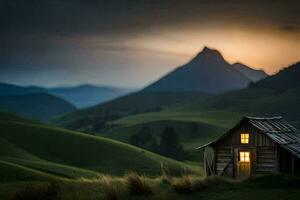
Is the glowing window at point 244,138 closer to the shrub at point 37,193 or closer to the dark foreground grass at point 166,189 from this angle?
the dark foreground grass at point 166,189

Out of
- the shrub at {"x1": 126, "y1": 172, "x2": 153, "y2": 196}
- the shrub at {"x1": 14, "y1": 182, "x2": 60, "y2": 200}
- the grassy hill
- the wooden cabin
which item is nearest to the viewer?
the shrub at {"x1": 14, "y1": 182, "x2": 60, "y2": 200}

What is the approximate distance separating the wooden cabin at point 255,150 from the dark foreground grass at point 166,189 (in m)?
8.67

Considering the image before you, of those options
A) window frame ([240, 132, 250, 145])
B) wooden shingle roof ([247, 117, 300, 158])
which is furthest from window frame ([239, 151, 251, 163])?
wooden shingle roof ([247, 117, 300, 158])

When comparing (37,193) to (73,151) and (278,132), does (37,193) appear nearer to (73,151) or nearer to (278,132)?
(278,132)

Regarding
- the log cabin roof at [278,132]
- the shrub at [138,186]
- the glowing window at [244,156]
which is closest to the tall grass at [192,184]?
the shrub at [138,186]

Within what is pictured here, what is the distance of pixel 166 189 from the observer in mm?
30938

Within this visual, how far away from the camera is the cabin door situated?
44094 mm

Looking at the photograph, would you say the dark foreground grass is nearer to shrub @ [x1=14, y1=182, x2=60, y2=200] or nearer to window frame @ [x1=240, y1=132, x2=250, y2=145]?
shrub @ [x1=14, y1=182, x2=60, y2=200]

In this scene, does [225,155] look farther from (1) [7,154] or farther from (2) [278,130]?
(1) [7,154]

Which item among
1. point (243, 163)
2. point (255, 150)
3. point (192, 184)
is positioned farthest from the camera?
point (243, 163)

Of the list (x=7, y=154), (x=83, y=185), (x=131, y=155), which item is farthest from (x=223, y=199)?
(x=131, y=155)

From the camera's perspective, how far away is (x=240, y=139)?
146 ft

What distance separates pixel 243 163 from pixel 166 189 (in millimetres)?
15493

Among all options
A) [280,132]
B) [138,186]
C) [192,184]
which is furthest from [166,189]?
[280,132]
